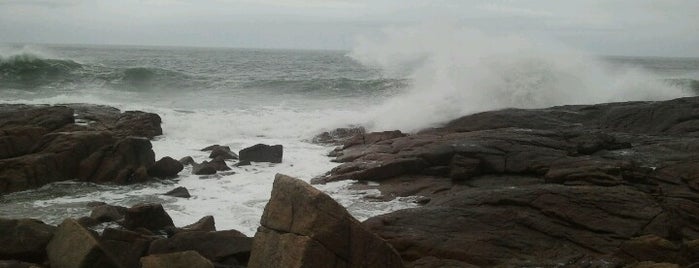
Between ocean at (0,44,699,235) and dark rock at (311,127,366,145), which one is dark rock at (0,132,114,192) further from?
dark rock at (311,127,366,145)

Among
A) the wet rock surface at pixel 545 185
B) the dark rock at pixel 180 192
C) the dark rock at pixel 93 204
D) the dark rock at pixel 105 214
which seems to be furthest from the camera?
the dark rock at pixel 180 192

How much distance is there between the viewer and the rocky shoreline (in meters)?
4.91

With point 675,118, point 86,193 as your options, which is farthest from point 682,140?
point 86,193

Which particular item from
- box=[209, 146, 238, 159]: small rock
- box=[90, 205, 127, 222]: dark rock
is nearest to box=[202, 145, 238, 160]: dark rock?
box=[209, 146, 238, 159]: small rock

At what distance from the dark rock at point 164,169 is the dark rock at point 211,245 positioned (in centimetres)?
503

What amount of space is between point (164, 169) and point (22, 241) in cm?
526

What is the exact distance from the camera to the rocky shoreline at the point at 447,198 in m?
4.91

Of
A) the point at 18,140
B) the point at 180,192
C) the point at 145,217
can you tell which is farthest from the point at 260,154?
the point at 145,217

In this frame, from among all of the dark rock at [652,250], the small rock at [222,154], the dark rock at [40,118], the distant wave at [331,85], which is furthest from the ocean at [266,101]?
the dark rock at [652,250]

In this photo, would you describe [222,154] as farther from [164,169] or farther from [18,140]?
[18,140]

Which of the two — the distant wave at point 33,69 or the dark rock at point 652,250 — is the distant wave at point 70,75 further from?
the dark rock at point 652,250

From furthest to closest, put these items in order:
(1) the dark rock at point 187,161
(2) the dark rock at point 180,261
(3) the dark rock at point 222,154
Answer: (3) the dark rock at point 222,154, (1) the dark rock at point 187,161, (2) the dark rock at point 180,261

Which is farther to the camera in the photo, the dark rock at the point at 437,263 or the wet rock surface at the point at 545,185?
the wet rock surface at the point at 545,185

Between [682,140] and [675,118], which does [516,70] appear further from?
[682,140]
